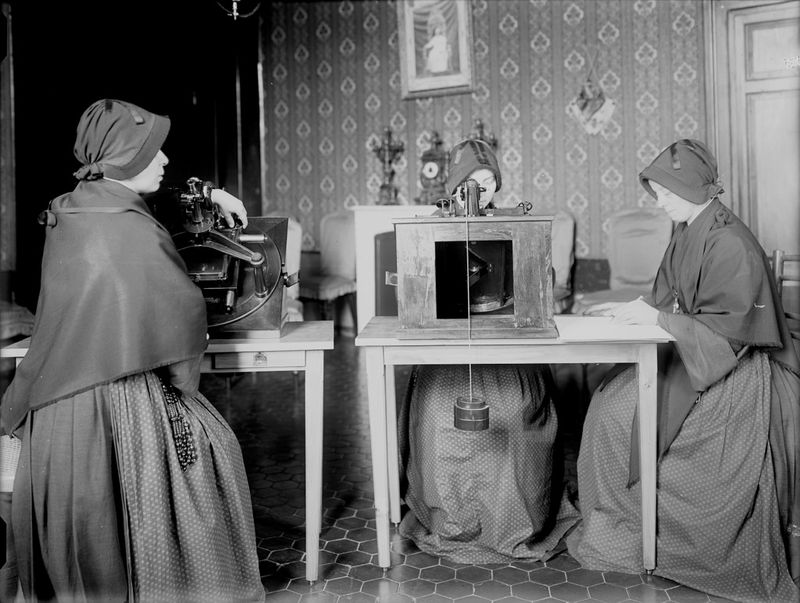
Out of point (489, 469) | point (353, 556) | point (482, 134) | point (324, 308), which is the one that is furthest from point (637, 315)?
point (482, 134)

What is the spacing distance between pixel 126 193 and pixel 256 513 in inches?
58.9

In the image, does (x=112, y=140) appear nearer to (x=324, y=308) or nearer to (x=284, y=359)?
(x=284, y=359)

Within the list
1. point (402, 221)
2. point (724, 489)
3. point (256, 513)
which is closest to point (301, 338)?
point (402, 221)

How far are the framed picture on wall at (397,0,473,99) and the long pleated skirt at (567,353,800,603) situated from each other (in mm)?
4651

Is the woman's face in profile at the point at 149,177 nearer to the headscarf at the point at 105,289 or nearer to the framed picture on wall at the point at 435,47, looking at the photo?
the headscarf at the point at 105,289

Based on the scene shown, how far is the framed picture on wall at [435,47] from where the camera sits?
655cm

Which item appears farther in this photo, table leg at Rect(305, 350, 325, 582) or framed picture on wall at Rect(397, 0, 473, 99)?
framed picture on wall at Rect(397, 0, 473, 99)

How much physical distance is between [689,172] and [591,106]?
4035 mm

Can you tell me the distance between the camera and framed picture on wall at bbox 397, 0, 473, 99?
21.5 feet

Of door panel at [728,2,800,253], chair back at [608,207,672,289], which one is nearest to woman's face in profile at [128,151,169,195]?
chair back at [608,207,672,289]

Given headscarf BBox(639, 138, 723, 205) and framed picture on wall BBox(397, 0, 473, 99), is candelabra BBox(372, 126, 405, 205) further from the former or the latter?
headscarf BBox(639, 138, 723, 205)

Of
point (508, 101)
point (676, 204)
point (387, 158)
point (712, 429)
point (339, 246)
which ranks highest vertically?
point (508, 101)

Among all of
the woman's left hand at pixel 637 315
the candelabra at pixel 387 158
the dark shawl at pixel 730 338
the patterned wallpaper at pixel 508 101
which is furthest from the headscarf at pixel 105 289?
the patterned wallpaper at pixel 508 101

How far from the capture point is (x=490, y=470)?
262cm
